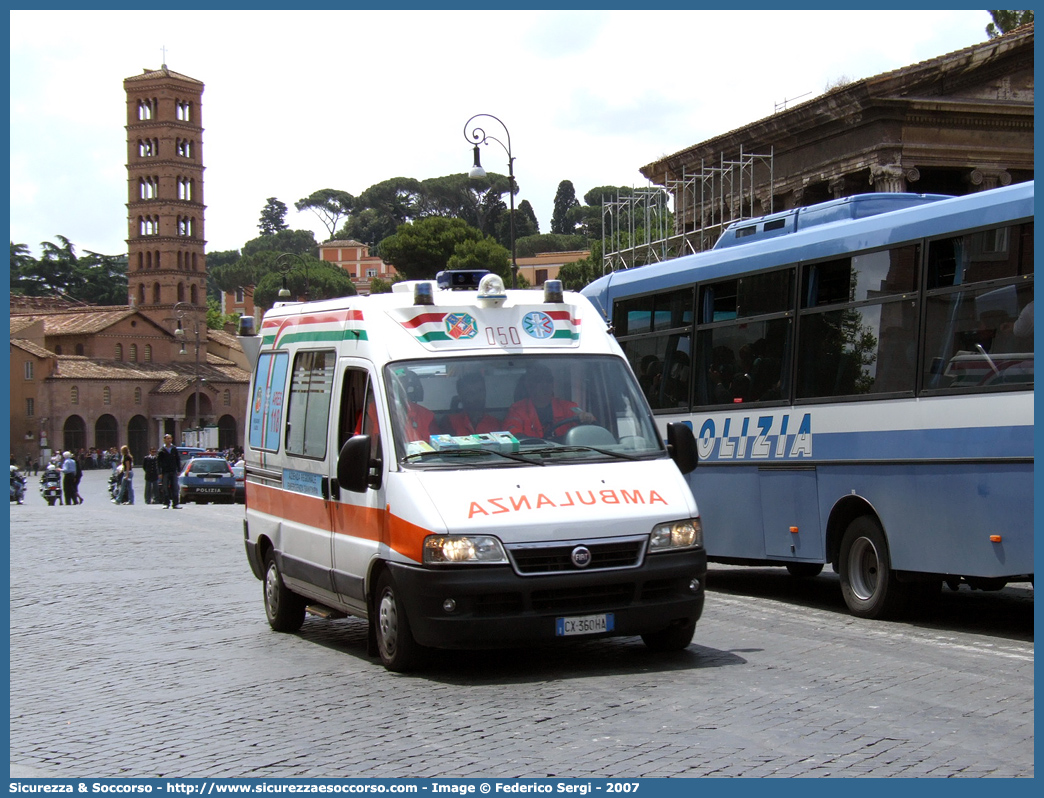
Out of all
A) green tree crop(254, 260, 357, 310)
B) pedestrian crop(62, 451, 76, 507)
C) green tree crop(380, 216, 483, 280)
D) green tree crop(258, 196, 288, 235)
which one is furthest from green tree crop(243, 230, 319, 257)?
pedestrian crop(62, 451, 76, 507)

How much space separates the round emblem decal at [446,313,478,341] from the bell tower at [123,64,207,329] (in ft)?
384

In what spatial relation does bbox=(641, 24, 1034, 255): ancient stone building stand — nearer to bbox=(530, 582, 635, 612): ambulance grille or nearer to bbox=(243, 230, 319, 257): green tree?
bbox=(530, 582, 635, 612): ambulance grille

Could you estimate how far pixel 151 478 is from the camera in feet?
145

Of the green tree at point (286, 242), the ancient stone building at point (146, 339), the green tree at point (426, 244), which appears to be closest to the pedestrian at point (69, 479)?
the green tree at point (426, 244)

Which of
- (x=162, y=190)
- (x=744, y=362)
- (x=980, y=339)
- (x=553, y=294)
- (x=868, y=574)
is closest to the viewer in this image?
(x=553, y=294)

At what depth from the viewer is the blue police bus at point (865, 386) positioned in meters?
9.88

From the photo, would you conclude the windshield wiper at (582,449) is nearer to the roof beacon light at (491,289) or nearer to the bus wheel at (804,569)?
the roof beacon light at (491,289)

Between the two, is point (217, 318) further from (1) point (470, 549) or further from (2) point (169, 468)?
(1) point (470, 549)

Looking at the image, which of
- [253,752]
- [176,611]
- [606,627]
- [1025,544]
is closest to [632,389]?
[606,627]

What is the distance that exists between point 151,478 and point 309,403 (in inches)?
1378

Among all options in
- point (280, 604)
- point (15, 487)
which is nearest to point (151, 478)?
point (15, 487)

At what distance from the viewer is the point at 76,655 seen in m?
10.6

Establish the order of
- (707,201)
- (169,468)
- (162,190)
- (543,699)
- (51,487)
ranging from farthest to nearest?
(162,190), (51,487), (707,201), (169,468), (543,699)
